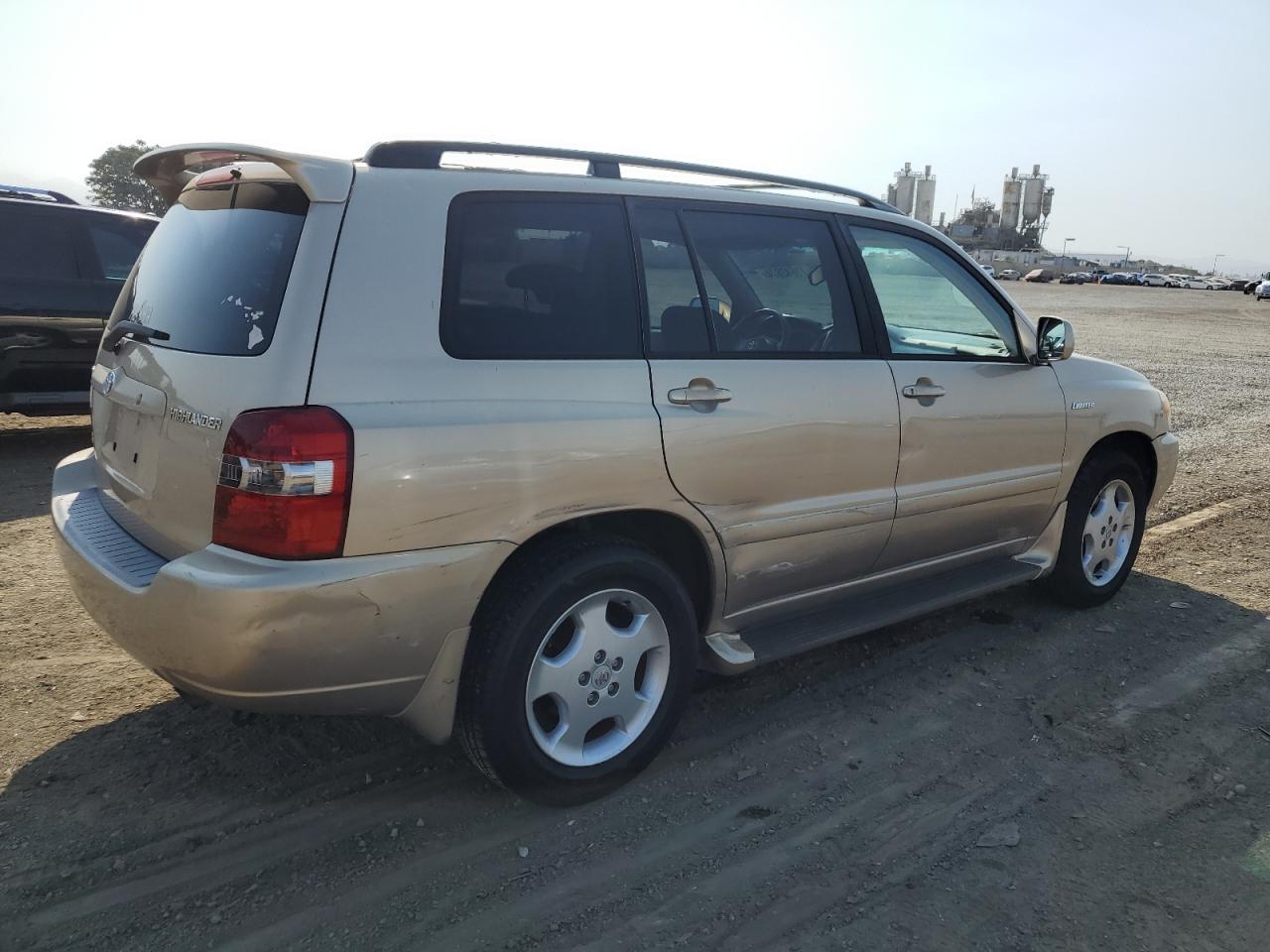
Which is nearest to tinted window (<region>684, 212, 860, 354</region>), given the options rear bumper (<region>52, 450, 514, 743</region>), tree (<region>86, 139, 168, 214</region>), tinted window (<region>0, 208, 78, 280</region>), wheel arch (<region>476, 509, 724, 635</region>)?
wheel arch (<region>476, 509, 724, 635</region>)

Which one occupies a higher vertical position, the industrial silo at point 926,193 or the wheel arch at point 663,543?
the industrial silo at point 926,193

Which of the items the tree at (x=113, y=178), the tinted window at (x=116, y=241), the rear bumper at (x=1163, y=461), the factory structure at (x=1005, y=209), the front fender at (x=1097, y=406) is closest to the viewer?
the front fender at (x=1097, y=406)

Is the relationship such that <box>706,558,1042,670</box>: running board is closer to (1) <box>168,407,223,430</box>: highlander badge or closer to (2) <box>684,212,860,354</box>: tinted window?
(2) <box>684,212,860,354</box>: tinted window

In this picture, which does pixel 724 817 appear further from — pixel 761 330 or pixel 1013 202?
pixel 1013 202

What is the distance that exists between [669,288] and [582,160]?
1.62ft

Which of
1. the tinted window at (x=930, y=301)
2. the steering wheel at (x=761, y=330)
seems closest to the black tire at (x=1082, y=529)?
the tinted window at (x=930, y=301)

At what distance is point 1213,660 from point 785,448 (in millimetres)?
2372

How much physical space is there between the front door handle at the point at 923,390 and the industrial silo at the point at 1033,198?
17874cm

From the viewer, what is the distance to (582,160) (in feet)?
10.1

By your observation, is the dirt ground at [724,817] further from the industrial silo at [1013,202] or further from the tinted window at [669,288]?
the industrial silo at [1013,202]

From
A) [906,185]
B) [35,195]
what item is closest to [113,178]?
[35,195]

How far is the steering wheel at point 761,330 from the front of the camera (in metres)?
3.27

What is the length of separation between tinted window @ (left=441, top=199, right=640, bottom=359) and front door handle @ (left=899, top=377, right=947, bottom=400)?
3.95ft

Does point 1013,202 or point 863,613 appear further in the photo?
point 1013,202
